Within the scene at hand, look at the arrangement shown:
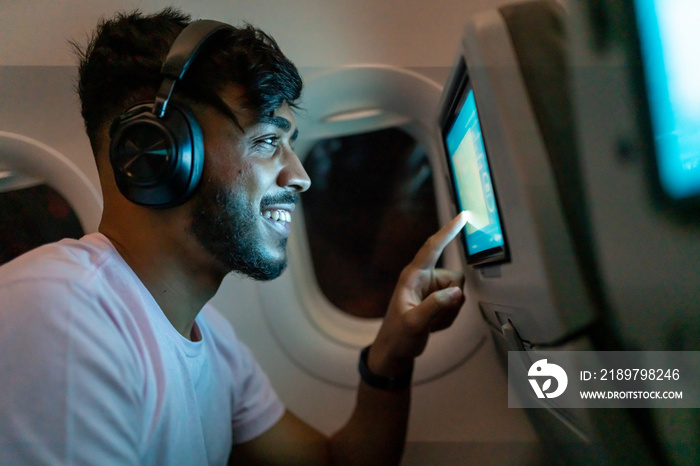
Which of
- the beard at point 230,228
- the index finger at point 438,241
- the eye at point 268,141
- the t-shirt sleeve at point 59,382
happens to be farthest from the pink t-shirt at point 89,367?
the index finger at point 438,241

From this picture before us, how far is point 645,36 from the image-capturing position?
0.49m

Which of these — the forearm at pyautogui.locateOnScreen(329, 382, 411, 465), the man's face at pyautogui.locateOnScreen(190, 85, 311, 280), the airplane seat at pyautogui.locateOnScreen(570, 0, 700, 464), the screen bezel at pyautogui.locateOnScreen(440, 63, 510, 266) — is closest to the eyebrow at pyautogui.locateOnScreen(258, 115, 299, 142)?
the man's face at pyautogui.locateOnScreen(190, 85, 311, 280)

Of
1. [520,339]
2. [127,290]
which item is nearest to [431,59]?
[520,339]

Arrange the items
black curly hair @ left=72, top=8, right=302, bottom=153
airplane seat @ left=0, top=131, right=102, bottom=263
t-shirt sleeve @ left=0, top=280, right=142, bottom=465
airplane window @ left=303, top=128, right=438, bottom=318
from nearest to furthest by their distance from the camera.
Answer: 1. t-shirt sleeve @ left=0, top=280, right=142, bottom=465
2. black curly hair @ left=72, top=8, right=302, bottom=153
3. airplane seat @ left=0, top=131, right=102, bottom=263
4. airplane window @ left=303, top=128, right=438, bottom=318

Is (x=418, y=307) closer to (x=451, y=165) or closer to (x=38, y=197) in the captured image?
(x=451, y=165)

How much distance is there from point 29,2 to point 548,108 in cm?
117

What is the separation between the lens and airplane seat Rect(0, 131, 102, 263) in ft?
3.53

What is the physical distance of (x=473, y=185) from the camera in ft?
2.81

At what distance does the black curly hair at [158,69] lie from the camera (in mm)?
838

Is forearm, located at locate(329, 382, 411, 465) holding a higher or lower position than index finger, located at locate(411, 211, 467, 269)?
lower

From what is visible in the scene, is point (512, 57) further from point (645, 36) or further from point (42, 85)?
point (42, 85)

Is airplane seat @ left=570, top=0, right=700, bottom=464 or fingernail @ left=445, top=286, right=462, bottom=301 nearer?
airplane seat @ left=570, top=0, right=700, bottom=464

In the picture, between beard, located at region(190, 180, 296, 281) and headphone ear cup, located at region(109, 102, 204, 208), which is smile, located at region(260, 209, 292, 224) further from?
headphone ear cup, located at region(109, 102, 204, 208)

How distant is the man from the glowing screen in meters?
0.52
